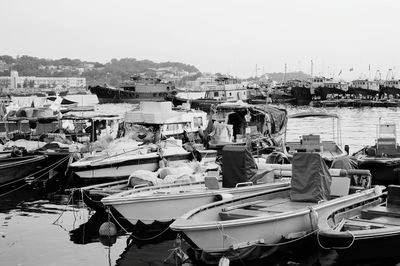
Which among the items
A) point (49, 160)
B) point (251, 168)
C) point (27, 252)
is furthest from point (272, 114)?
point (27, 252)

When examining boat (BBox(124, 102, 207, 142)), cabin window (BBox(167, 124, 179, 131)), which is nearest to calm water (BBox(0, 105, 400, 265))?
boat (BBox(124, 102, 207, 142))

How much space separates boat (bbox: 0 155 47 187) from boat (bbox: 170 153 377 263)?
12.0 metres

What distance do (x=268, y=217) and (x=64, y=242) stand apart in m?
6.25

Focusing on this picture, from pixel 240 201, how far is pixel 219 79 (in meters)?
80.6

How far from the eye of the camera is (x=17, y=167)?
22.3m

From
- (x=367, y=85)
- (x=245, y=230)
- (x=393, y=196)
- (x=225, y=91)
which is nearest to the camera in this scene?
(x=245, y=230)

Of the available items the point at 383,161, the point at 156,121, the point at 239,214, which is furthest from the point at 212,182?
the point at 156,121

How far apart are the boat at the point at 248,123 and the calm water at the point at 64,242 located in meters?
10.3

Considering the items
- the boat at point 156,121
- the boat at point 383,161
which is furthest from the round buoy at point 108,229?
the boat at point 383,161

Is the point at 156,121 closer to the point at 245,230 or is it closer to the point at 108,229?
the point at 108,229

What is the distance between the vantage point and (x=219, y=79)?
9369 centimetres

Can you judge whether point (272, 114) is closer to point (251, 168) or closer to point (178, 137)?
point (178, 137)

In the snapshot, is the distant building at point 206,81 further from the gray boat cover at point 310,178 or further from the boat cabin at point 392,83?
the gray boat cover at point 310,178

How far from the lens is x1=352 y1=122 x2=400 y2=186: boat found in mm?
20797
